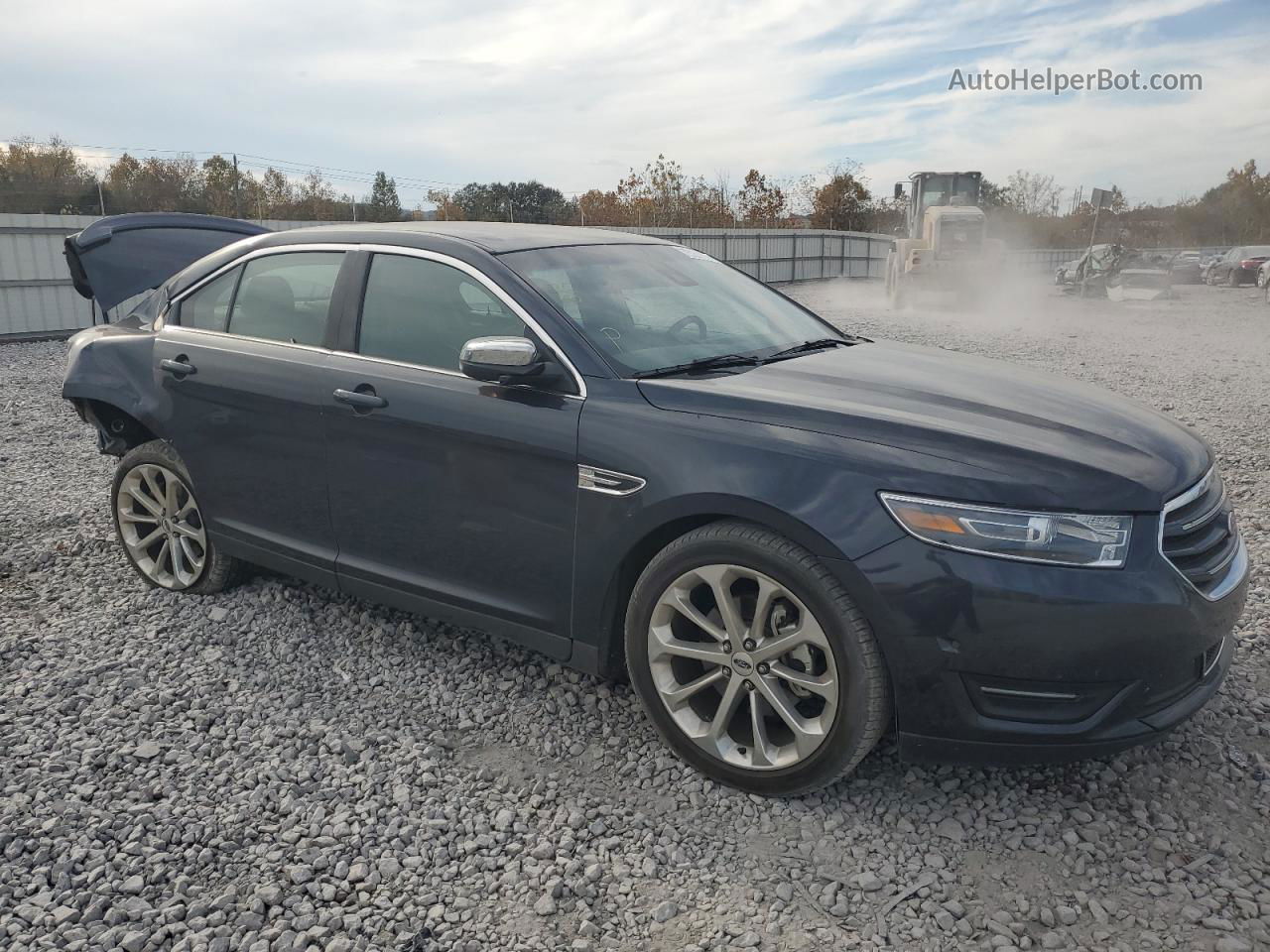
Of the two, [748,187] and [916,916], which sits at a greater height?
[748,187]

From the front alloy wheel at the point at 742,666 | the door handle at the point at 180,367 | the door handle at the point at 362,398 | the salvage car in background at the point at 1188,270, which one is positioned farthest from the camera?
the salvage car in background at the point at 1188,270

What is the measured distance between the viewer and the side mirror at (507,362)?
10.4 ft

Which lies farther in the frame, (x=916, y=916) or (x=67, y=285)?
(x=67, y=285)

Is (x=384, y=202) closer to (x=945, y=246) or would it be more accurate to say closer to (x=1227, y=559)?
(x=945, y=246)

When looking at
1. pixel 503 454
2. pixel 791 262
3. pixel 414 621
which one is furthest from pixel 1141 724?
pixel 791 262

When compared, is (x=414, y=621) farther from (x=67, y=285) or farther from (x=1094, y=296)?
(x=1094, y=296)

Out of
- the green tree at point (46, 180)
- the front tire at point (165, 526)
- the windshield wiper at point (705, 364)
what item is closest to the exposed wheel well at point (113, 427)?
the front tire at point (165, 526)

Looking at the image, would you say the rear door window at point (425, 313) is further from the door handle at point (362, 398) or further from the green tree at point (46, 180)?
the green tree at point (46, 180)

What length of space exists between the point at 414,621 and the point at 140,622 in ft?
4.05

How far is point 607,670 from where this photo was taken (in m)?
3.31

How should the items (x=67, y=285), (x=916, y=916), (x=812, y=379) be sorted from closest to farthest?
(x=916, y=916) < (x=812, y=379) < (x=67, y=285)

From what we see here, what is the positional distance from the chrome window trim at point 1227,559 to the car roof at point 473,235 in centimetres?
233

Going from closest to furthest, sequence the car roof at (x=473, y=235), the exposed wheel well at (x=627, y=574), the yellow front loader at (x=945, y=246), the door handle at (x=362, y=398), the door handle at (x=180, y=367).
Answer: the exposed wheel well at (x=627, y=574) < the door handle at (x=362, y=398) < the car roof at (x=473, y=235) < the door handle at (x=180, y=367) < the yellow front loader at (x=945, y=246)

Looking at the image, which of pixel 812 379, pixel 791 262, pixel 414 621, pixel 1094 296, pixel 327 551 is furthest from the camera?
pixel 791 262
